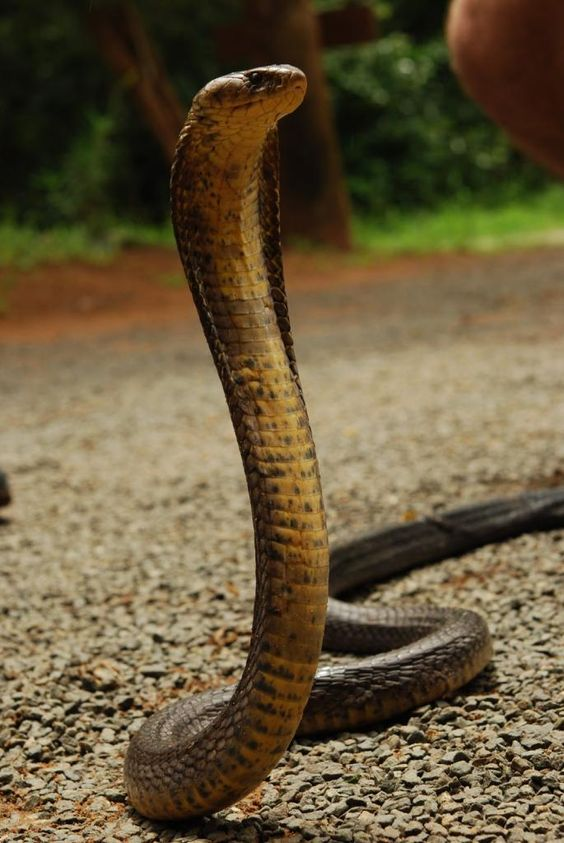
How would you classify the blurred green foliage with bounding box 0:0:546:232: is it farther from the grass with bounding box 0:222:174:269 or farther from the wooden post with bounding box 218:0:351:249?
the wooden post with bounding box 218:0:351:249

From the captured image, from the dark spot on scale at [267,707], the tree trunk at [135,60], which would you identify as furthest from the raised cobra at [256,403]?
the tree trunk at [135,60]

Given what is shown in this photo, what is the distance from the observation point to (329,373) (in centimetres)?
677

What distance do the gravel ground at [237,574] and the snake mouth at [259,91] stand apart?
3.89 ft

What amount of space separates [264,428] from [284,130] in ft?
39.4

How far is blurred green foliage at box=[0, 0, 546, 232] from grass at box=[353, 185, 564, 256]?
0.53 m

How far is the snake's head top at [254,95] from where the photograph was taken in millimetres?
1638

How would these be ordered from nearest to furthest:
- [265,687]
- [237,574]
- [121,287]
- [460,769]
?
[265,687], [460,769], [237,574], [121,287]

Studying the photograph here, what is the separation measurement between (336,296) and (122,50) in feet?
12.3

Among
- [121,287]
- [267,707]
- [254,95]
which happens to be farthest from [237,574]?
[121,287]

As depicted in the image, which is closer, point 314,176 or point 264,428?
point 264,428

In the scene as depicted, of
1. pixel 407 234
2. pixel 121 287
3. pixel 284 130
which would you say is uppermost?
pixel 284 130

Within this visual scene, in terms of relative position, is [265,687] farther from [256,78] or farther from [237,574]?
[237,574]

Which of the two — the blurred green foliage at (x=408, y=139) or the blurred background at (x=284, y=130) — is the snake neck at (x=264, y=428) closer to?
the blurred background at (x=284, y=130)

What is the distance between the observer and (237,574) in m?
3.48
